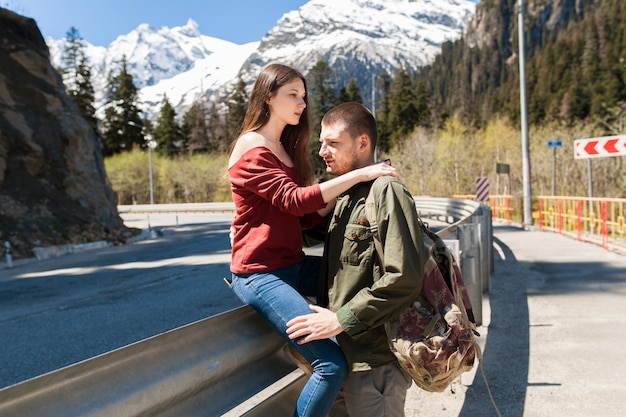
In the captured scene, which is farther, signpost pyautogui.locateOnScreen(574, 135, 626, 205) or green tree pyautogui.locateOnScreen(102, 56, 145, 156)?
green tree pyautogui.locateOnScreen(102, 56, 145, 156)

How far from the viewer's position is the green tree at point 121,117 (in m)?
84.1

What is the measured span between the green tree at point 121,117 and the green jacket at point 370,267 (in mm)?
86453

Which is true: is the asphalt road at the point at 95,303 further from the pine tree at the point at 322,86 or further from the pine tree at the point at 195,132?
the pine tree at the point at 195,132

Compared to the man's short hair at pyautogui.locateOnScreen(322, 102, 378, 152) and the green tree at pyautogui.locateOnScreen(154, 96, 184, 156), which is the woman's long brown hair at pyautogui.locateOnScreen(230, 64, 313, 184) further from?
the green tree at pyautogui.locateOnScreen(154, 96, 184, 156)

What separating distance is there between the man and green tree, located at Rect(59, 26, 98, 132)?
244ft

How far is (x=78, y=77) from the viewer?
258 feet

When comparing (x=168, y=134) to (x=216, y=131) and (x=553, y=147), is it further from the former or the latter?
(x=553, y=147)

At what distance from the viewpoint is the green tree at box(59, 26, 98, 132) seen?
74125 mm

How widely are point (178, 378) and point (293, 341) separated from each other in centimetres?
53

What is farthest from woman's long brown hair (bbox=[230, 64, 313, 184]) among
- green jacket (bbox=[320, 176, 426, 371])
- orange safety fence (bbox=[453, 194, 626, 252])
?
orange safety fence (bbox=[453, 194, 626, 252])

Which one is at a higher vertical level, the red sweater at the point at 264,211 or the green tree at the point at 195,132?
the green tree at the point at 195,132

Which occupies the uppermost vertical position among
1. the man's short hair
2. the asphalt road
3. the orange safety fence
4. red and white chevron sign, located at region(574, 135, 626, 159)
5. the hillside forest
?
the hillside forest

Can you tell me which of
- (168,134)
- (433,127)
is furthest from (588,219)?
(168,134)

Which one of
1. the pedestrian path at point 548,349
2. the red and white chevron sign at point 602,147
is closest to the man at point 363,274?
the pedestrian path at point 548,349
